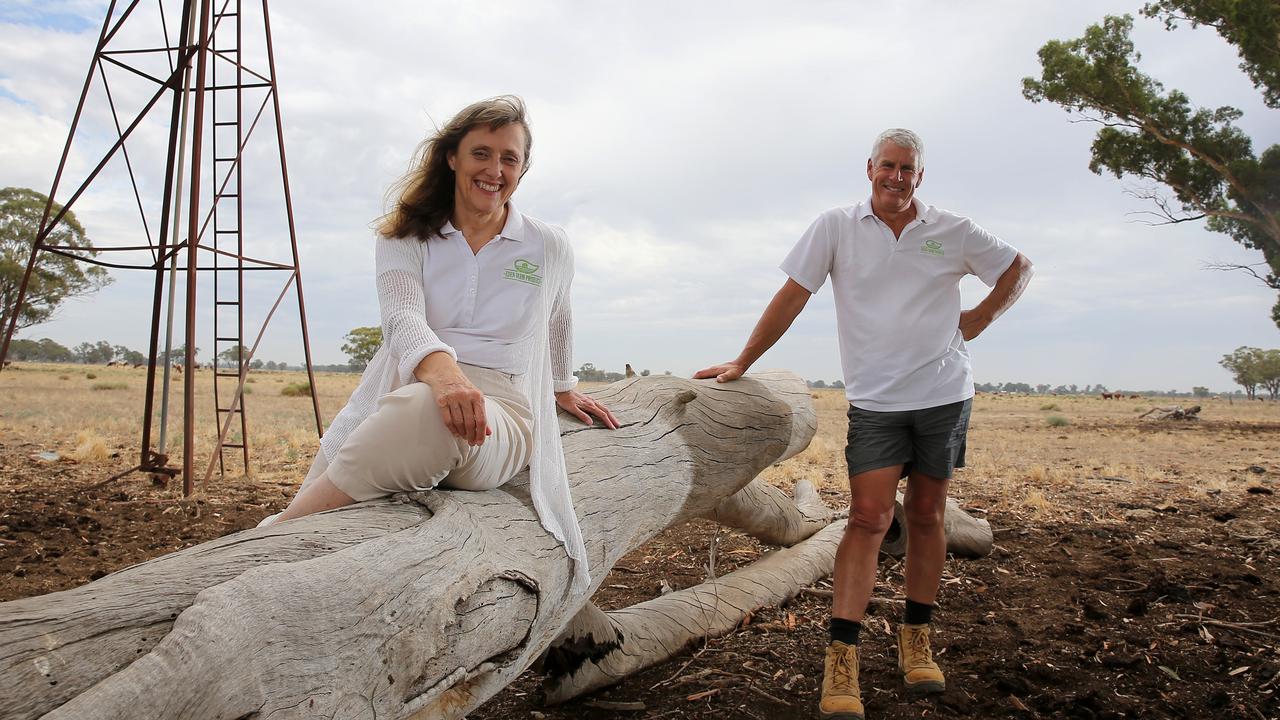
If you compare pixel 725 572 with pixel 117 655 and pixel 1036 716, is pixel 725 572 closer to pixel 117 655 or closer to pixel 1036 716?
pixel 1036 716

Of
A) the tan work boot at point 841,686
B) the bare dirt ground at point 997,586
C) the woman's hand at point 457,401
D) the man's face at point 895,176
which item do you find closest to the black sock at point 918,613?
the bare dirt ground at point 997,586

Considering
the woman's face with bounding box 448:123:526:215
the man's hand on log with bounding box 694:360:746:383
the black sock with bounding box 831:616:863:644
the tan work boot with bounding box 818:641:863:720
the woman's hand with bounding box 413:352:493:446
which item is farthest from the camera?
the man's hand on log with bounding box 694:360:746:383

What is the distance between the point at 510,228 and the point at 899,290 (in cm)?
161

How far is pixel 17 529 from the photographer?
5625 mm

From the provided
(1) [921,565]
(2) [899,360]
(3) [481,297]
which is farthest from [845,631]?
(3) [481,297]

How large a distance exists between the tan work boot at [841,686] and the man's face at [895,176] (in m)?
1.77

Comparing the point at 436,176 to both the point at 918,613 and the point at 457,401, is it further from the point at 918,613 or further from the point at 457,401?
the point at 918,613

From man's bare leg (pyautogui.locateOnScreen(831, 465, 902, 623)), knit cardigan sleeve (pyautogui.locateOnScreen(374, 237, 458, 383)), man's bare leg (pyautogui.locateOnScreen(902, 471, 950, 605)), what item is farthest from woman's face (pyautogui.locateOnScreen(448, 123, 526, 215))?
man's bare leg (pyautogui.locateOnScreen(902, 471, 950, 605))

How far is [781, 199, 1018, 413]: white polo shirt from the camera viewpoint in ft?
10.7

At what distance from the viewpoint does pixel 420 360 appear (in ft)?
7.95

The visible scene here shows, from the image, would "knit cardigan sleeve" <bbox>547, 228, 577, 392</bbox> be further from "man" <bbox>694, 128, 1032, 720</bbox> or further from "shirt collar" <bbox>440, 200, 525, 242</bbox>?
"man" <bbox>694, 128, 1032, 720</bbox>

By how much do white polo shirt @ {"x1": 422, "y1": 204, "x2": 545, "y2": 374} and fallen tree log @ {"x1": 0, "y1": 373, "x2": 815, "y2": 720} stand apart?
0.48m

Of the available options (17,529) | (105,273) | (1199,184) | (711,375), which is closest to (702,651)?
(711,375)

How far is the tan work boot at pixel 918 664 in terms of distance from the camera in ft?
10.6
